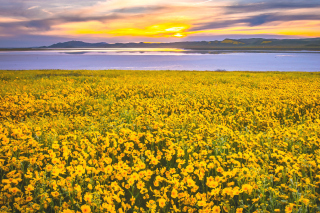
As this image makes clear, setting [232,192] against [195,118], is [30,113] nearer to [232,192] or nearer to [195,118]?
[195,118]

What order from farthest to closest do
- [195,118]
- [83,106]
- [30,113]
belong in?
1. [83,106]
2. [30,113]
3. [195,118]

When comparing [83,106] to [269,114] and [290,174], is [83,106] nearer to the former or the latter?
[269,114]

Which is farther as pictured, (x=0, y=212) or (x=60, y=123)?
(x=60, y=123)

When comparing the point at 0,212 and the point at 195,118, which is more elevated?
the point at 195,118

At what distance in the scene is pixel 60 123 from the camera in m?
6.32

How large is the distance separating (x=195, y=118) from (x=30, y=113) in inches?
254

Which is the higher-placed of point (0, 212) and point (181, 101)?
point (181, 101)

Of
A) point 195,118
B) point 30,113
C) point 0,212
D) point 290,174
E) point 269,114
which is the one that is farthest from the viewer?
point 30,113

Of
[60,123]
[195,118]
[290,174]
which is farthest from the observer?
[195,118]

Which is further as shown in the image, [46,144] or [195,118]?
[195,118]

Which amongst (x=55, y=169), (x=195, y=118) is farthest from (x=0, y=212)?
(x=195, y=118)

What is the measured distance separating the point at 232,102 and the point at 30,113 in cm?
828

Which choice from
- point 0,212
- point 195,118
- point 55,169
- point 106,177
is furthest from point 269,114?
point 0,212

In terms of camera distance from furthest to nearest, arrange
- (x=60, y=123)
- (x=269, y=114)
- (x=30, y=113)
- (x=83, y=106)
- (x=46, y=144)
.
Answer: (x=83, y=106), (x=30, y=113), (x=269, y=114), (x=60, y=123), (x=46, y=144)
